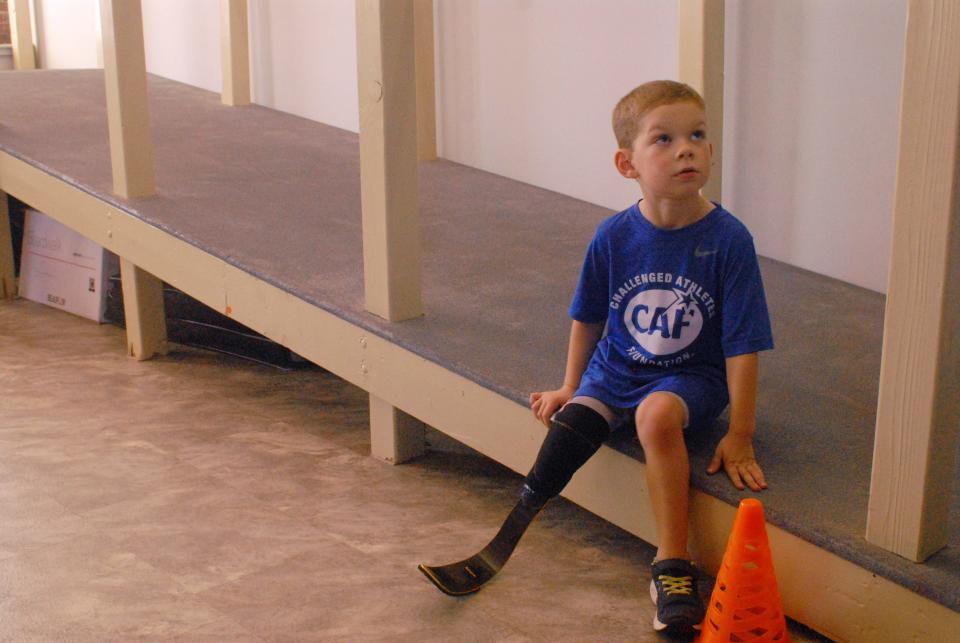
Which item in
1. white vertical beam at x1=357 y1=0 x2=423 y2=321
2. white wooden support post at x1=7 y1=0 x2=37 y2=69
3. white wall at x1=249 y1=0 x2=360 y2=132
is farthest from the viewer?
white wooden support post at x1=7 y1=0 x2=37 y2=69

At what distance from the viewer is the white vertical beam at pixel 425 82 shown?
4539mm

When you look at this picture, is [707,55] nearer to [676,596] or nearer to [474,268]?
[474,268]

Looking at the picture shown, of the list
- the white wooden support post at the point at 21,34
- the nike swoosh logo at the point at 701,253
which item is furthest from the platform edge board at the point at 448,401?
the white wooden support post at the point at 21,34

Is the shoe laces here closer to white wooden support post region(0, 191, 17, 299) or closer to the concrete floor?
the concrete floor

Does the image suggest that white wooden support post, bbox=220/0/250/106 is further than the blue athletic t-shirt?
Yes

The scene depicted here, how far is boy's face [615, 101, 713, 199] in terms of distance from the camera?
6.93 ft

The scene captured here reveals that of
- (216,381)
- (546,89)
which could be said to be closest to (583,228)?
(546,89)

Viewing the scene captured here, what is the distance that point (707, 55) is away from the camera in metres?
3.29

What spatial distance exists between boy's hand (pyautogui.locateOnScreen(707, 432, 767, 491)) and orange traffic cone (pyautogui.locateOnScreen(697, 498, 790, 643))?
12cm

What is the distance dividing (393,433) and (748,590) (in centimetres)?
125

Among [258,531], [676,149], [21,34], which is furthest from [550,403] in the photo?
[21,34]

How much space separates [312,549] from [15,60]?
5.63 metres

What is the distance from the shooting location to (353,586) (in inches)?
91.9

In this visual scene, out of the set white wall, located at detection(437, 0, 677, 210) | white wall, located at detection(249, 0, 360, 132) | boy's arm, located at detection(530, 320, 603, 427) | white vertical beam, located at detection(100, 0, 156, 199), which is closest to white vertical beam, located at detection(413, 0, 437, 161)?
white wall, located at detection(437, 0, 677, 210)
